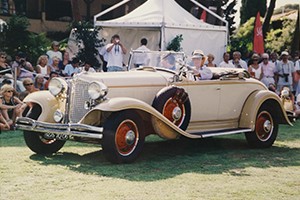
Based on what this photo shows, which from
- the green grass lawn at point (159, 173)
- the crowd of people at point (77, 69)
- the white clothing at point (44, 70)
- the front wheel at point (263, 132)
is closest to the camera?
the green grass lawn at point (159, 173)

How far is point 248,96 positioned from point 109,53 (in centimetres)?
547

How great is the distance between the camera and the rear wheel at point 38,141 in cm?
804

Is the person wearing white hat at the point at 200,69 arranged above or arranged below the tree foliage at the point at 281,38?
below

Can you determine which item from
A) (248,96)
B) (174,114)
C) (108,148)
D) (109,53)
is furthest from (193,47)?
(108,148)

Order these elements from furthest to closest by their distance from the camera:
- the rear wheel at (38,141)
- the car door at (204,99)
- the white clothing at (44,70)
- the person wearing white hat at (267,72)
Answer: the person wearing white hat at (267,72), the white clothing at (44,70), the car door at (204,99), the rear wheel at (38,141)

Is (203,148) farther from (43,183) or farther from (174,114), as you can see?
(43,183)

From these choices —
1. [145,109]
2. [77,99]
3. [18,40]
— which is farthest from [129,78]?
[18,40]


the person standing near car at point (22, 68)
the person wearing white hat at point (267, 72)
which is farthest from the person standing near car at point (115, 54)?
the person wearing white hat at point (267, 72)

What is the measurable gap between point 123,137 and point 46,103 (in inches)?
53.0

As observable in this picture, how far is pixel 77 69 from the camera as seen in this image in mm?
13602

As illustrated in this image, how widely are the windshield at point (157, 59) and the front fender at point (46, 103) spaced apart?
5.14 feet

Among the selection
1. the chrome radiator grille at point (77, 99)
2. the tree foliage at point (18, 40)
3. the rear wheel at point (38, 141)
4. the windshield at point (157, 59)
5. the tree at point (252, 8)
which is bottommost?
the rear wheel at point (38, 141)

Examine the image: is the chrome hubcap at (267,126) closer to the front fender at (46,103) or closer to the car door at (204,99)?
the car door at (204,99)

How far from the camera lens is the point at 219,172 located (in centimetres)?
705
